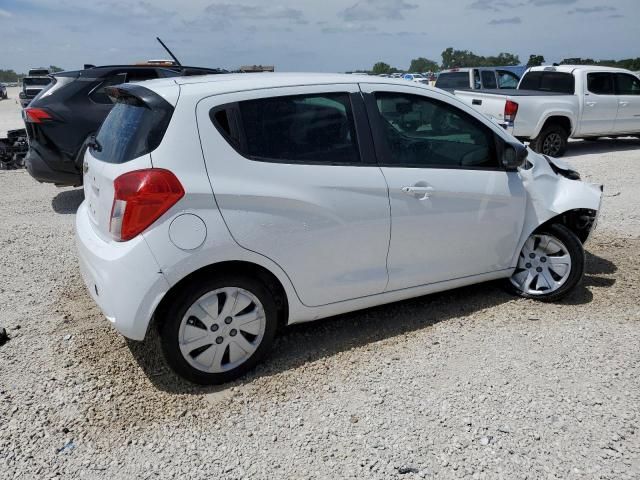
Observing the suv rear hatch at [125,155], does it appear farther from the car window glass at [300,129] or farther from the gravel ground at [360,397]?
the gravel ground at [360,397]

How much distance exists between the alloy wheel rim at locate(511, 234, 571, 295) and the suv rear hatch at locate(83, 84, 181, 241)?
9.44 feet

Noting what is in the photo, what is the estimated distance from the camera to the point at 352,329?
12.9 feet

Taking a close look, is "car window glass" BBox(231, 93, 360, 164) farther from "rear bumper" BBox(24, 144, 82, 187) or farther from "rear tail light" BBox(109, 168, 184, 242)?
"rear bumper" BBox(24, 144, 82, 187)

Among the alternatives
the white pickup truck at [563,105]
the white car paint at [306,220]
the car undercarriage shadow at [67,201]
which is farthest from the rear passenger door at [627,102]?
the car undercarriage shadow at [67,201]

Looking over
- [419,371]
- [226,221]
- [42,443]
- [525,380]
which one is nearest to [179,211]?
[226,221]

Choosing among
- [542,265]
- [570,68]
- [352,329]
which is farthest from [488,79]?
[352,329]

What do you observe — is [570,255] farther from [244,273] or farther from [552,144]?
[552,144]

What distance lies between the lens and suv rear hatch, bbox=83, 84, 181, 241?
9.45 feet

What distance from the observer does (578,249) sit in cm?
411

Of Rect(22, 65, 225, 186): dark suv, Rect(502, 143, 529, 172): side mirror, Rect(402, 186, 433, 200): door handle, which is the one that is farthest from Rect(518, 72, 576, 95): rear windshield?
Rect(402, 186, 433, 200): door handle

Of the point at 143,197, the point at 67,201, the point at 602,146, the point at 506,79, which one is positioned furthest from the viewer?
the point at 506,79

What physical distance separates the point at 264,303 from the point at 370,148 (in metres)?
1.19

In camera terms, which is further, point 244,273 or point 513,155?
point 513,155

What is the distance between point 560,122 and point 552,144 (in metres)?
0.52
